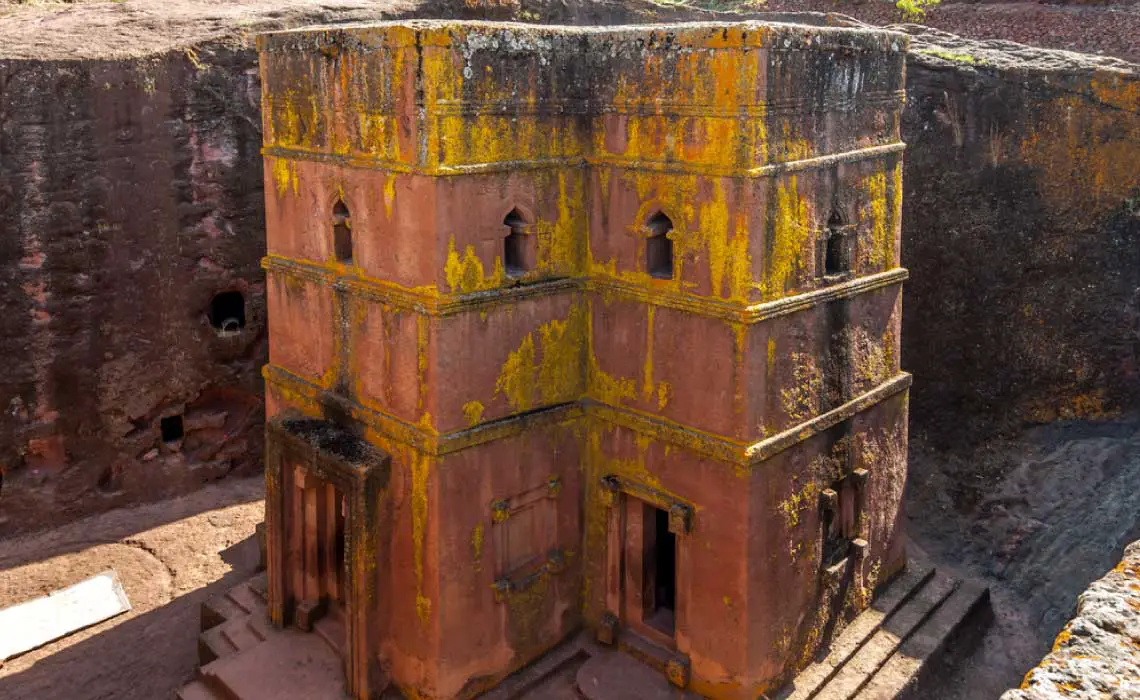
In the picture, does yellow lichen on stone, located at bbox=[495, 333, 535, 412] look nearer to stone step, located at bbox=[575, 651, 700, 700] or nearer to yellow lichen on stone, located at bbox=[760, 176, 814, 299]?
yellow lichen on stone, located at bbox=[760, 176, 814, 299]

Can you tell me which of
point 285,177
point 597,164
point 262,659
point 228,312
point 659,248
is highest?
point 597,164

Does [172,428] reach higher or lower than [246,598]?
higher

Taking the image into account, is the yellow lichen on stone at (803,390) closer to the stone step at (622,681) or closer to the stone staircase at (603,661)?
the stone staircase at (603,661)

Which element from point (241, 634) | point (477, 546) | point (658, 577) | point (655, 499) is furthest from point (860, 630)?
point (241, 634)

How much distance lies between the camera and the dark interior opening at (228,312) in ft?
45.5

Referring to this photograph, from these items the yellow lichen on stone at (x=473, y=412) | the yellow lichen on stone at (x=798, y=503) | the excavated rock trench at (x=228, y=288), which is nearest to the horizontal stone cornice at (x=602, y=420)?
the yellow lichen on stone at (x=473, y=412)

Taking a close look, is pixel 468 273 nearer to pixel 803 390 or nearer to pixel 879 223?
pixel 803 390

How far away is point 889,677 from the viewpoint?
870 centimetres

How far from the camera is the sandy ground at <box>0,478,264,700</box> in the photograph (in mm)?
9695

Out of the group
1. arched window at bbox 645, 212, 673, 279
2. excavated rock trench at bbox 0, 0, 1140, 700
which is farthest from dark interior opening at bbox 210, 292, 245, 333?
arched window at bbox 645, 212, 673, 279

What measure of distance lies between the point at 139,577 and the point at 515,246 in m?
6.50

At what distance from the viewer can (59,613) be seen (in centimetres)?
1074

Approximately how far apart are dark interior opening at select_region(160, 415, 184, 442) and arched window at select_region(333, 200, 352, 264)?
6.31 m

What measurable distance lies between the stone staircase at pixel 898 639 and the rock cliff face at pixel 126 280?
8.75 meters
